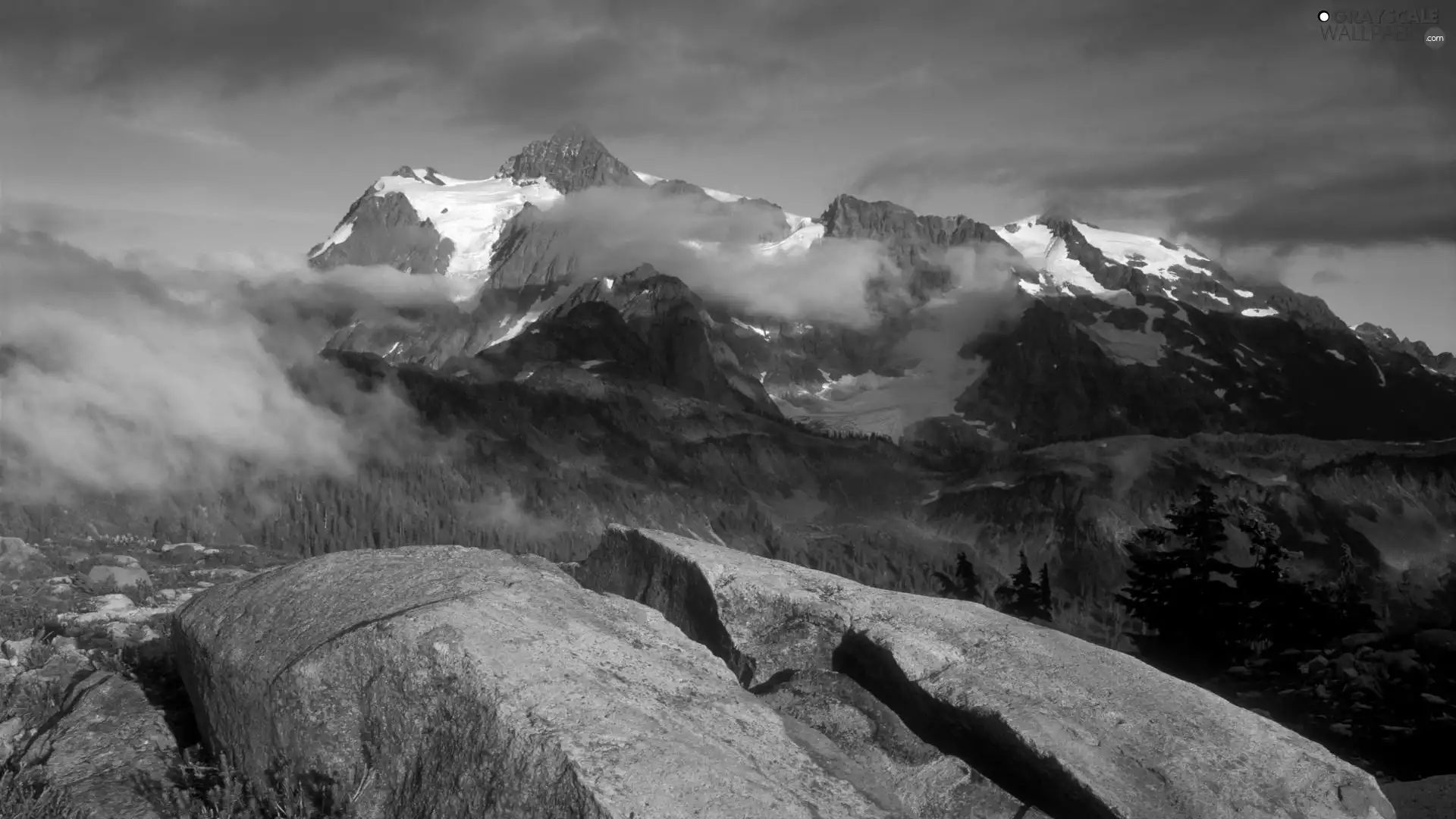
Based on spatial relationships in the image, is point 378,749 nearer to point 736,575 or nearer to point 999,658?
→ point 736,575

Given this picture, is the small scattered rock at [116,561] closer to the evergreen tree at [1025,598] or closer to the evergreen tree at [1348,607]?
the evergreen tree at [1025,598]

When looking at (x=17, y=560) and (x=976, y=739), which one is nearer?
(x=976, y=739)

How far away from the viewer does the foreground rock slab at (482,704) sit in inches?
432

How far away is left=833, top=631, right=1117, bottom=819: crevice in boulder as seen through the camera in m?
13.3

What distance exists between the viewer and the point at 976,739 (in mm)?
14305

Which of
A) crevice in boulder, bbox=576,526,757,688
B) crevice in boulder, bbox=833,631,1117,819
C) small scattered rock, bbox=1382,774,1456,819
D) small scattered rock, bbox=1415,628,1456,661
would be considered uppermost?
crevice in boulder, bbox=576,526,757,688

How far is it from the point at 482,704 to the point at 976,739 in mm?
6539

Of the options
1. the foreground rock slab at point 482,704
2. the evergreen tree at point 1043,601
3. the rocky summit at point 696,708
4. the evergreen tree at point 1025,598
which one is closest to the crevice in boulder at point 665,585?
the rocky summit at point 696,708

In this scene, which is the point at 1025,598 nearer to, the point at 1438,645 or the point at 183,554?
the point at 1438,645

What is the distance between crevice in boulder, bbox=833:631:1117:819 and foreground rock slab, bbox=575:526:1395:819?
0.02 meters

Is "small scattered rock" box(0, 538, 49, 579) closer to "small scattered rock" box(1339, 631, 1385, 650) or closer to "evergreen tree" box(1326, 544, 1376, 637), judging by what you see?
"small scattered rock" box(1339, 631, 1385, 650)

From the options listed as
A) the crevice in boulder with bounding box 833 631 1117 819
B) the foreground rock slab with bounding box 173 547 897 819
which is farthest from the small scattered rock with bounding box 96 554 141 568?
the crevice in boulder with bounding box 833 631 1117 819

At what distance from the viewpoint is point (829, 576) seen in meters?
18.7

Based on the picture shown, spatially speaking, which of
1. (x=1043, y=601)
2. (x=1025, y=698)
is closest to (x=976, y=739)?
(x=1025, y=698)
